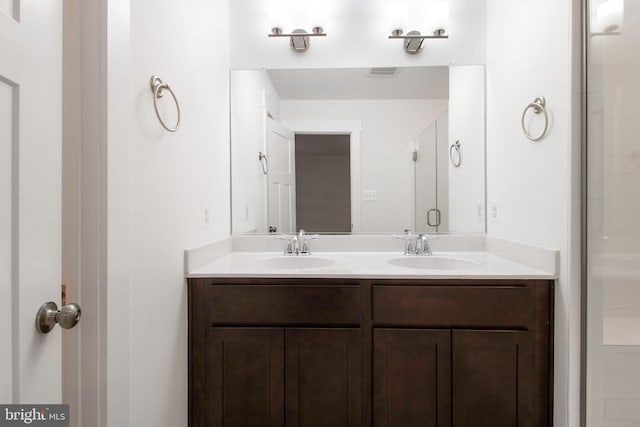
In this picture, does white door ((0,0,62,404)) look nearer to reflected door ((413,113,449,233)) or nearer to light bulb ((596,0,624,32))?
light bulb ((596,0,624,32))

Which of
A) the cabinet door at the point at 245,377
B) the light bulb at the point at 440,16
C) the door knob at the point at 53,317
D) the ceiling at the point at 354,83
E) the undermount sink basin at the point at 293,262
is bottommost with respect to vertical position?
the cabinet door at the point at 245,377

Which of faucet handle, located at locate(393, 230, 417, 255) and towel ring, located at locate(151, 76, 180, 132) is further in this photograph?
faucet handle, located at locate(393, 230, 417, 255)

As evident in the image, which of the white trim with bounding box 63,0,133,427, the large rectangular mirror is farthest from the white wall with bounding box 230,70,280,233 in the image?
the white trim with bounding box 63,0,133,427

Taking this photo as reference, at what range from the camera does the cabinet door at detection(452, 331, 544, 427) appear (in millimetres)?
1345

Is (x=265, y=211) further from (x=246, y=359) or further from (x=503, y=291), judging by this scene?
(x=503, y=291)

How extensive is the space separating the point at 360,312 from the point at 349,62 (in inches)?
55.2

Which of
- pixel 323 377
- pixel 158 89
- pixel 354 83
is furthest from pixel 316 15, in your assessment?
pixel 323 377

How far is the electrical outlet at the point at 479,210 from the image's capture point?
1.96 metres

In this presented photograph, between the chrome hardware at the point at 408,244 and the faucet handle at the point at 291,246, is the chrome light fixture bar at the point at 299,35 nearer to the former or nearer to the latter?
the faucet handle at the point at 291,246

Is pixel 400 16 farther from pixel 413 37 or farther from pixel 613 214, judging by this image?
pixel 613 214

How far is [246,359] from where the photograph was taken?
4.63ft

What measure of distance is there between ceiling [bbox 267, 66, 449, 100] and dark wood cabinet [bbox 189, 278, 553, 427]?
3.72ft

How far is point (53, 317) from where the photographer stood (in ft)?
2.37

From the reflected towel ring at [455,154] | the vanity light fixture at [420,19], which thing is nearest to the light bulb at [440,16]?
the vanity light fixture at [420,19]
